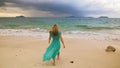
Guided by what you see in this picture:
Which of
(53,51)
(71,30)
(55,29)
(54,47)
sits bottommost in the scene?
(71,30)

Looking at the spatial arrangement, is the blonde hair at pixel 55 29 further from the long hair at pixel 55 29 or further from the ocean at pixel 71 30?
the ocean at pixel 71 30

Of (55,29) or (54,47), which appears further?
(54,47)

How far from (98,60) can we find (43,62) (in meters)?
1.91

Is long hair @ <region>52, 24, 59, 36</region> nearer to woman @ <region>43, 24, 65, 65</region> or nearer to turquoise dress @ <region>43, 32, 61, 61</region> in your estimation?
woman @ <region>43, 24, 65, 65</region>

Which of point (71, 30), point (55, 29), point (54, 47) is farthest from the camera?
point (71, 30)

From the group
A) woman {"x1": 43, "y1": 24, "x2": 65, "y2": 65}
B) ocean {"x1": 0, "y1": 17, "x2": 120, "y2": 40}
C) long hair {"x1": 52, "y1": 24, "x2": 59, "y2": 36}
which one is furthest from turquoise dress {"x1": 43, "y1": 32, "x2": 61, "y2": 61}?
ocean {"x1": 0, "y1": 17, "x2": 120, "y2": 40}

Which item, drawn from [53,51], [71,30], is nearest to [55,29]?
[53,51]

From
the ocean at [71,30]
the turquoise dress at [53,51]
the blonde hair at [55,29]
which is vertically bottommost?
the ocean at [71,30]

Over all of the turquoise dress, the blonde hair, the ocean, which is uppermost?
Answer: the blonde hair

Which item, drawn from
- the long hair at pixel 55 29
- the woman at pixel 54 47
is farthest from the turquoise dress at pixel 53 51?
the long hair at pixel 55 29

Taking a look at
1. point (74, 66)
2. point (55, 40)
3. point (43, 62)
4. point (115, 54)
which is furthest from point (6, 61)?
point (115, 54)

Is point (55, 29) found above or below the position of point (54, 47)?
above

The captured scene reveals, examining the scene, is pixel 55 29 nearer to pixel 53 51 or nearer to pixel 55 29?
pixel 55 29

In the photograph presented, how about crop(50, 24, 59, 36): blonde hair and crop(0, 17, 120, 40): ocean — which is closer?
crop(50, 24, 59, 36): blonde hair
